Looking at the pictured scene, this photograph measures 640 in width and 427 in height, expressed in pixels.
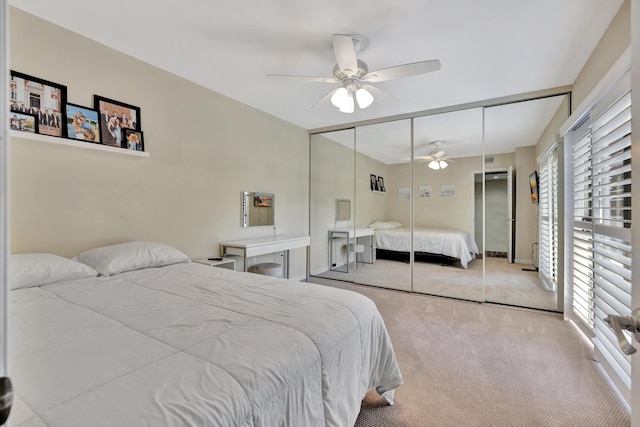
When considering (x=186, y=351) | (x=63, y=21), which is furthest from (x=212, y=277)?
(x=63, y=21)

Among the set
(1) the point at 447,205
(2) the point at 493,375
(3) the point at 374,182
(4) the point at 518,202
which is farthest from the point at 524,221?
(2) the point at 493,375

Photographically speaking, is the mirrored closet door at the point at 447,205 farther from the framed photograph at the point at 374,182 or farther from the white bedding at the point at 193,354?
the white bedding at the point at 193,354

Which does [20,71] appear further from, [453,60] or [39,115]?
[453,60]

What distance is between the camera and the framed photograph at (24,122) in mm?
1964

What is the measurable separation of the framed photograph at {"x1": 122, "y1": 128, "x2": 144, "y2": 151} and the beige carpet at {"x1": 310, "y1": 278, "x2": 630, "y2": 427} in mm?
2782

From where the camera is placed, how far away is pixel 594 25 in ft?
7.00

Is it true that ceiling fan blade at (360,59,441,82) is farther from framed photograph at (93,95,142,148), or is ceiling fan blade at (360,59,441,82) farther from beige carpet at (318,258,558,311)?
beige carpet at (318,258,558,311)

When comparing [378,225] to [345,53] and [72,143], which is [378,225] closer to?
[345,53]

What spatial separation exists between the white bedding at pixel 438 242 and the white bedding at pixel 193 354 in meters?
2.76

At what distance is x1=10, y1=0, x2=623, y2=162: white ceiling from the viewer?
1979 mm

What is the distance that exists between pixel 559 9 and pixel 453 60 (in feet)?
2.56

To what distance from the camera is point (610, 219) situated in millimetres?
1718

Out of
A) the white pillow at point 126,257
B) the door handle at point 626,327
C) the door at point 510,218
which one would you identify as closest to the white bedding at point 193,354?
the white pillow at point 126,257

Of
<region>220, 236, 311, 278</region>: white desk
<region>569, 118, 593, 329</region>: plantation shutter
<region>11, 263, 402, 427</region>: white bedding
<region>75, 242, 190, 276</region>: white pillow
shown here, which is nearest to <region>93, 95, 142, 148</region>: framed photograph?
<region>75, 242, 190, 276</region>: white pillow
